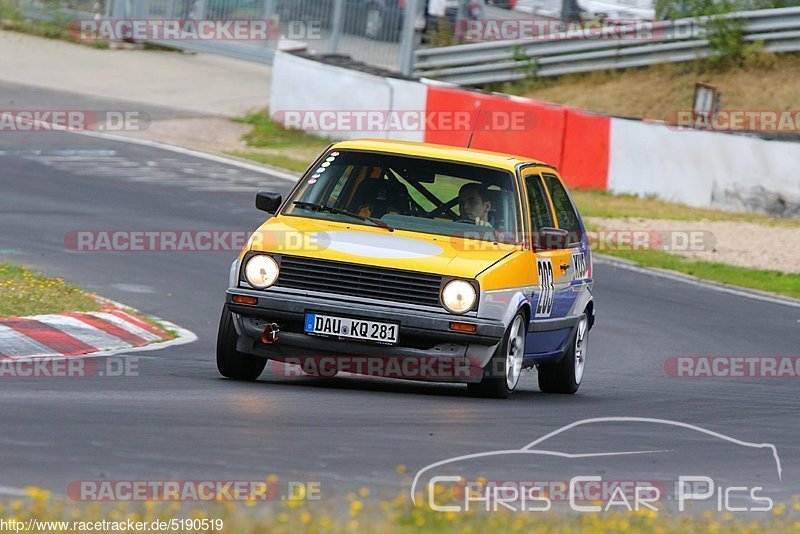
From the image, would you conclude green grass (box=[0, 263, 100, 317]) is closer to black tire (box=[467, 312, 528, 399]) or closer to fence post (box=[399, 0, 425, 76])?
black tire (box=[467, 312, 528, 399])

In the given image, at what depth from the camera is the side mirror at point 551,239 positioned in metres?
9.53

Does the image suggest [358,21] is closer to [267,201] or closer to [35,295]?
[35,295]

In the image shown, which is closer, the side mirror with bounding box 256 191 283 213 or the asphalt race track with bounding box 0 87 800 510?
the asphalt race track with bounding box 0 87 800 510

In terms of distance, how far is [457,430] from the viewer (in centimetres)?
746

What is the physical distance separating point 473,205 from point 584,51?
21.3 m

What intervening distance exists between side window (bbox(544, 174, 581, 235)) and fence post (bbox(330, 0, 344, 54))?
20.2m

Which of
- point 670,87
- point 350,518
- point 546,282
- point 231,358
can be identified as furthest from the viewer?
point 670,87

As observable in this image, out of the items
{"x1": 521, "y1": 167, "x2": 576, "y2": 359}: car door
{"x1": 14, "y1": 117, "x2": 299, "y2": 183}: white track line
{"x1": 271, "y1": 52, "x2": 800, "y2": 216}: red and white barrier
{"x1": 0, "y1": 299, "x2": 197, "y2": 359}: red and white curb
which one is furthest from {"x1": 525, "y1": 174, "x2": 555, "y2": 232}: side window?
{"x1": 14, "y1": 117, "x2": 299, "y2": 183}: white track line

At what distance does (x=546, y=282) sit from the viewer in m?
9.73

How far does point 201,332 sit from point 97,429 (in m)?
5.26

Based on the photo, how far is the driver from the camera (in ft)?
31.3

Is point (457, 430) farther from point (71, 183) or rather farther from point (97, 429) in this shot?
point (71, 183)

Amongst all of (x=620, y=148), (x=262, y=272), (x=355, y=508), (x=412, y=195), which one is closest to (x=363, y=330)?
(x=262, y=272)

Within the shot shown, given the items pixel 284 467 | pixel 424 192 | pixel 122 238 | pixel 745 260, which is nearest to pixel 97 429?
pixel 284 467
